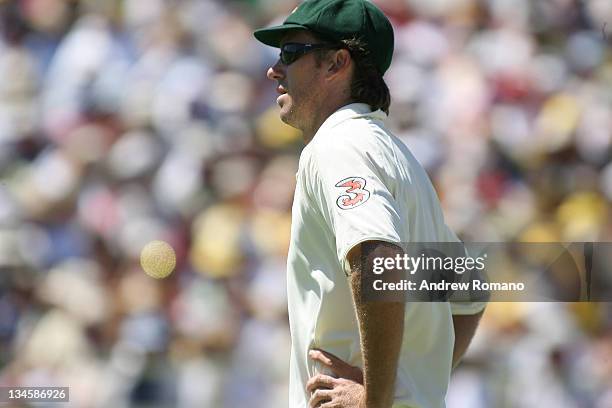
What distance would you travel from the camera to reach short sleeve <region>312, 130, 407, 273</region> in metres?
1.74

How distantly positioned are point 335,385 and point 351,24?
0.73 metres

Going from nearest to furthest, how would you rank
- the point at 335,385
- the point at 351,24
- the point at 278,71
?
the point at 335,385, the point at 351,24, the point at 278,71

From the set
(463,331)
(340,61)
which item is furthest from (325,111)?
(463,331)

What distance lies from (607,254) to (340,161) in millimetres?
2489

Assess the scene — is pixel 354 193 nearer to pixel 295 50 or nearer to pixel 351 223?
pixel 351 223

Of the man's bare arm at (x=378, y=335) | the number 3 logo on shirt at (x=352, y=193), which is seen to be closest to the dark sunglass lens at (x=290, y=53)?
the number 3 logo on shirt at (x=352, y=193)

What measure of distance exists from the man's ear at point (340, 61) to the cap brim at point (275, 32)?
0.28ft

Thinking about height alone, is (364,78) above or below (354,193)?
above

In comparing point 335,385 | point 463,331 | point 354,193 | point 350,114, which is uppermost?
point 350,114

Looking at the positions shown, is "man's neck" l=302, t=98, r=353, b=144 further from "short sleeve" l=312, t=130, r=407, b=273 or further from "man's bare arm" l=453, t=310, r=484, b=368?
"man's bare arm" l=453, t=310, r=484, b=368

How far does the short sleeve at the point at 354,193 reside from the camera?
1738mm

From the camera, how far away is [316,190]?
1.87m

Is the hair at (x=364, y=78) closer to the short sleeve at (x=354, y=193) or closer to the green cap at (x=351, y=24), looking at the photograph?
the green cap at (x=351, y=24)

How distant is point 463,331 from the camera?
7.41 ft
